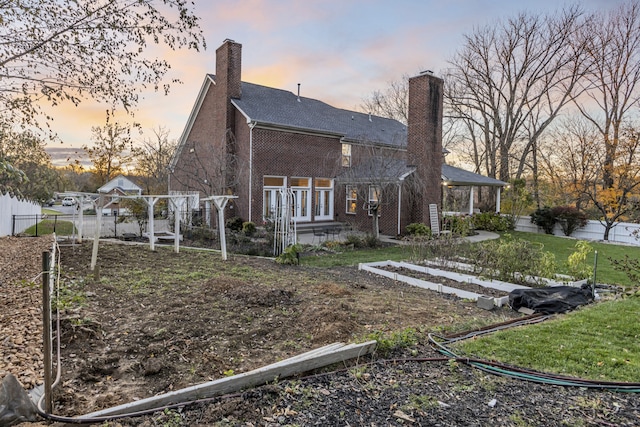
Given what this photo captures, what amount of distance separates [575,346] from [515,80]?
26495 millimetres

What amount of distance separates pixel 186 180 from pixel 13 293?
15809 mm

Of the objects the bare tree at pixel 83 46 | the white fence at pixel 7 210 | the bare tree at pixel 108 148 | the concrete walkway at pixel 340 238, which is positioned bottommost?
the concrete walkway at pixel 340 238

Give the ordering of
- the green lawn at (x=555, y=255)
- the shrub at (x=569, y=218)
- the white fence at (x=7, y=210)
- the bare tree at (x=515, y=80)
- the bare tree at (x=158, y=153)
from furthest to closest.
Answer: the bare tree at (x=515, y=80)
the bare tree at (x=158, y=153)
the shrub at (x=569, y=218)
the white fence at (x=7, y=210)
the green lawn at (x=555, y=255)

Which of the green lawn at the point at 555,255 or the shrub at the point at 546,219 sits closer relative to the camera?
the green lawn at the point at 555,255

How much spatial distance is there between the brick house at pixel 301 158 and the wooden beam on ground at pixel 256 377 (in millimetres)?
11426

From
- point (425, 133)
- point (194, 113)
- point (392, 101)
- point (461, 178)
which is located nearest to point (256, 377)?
point (425, 133)

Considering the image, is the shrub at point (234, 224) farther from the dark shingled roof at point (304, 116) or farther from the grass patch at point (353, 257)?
the grass patch at point (353, 257)

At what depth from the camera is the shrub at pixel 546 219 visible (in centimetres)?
2002

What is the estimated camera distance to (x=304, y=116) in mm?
19750

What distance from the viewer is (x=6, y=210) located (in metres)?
14.0

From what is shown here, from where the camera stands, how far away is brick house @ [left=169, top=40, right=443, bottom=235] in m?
16.6

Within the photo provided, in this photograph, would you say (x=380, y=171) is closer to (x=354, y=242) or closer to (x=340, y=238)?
(x=354, y=242)

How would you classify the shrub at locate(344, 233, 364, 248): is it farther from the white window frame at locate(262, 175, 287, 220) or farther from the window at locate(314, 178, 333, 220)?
the window at locate(314, 178, 333, 220)

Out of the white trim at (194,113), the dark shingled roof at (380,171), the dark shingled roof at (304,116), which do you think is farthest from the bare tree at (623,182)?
the white trim at (194,113)
